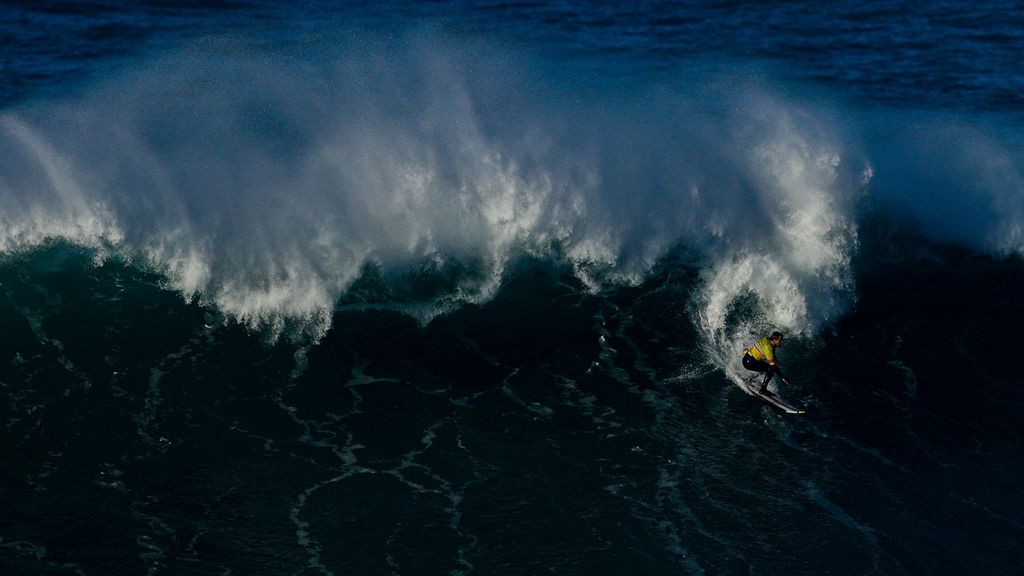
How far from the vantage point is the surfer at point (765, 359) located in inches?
1046

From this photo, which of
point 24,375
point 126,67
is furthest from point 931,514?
point 126,67

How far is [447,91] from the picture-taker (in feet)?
130

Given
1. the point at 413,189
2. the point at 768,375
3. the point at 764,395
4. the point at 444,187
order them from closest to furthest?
the point at 768,375 < the point at 764,395 < the point at 413,189 < the point at 444,187

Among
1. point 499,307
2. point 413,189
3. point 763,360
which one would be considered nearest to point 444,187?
Answer: point 413,189

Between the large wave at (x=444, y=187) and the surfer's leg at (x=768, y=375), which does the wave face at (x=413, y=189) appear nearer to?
the large wave at (x=444, y=187)

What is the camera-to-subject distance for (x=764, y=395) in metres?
26.8

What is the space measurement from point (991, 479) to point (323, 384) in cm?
1572

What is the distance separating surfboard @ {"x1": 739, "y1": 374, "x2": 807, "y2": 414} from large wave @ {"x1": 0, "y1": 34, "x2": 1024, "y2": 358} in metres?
1.21

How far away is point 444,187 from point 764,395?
39.6 feet

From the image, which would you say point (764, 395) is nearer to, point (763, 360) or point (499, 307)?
point (763, 360)

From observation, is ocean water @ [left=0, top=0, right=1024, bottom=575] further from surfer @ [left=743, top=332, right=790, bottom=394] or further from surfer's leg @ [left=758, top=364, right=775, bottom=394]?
surfer @ [left=743, top=332, right=790, bottom=394]

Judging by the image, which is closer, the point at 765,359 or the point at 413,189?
the point at 765,359

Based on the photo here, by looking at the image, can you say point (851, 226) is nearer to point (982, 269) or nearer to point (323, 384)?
point (982, 269)

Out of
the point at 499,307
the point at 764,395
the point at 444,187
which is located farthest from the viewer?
the point at 444,187
